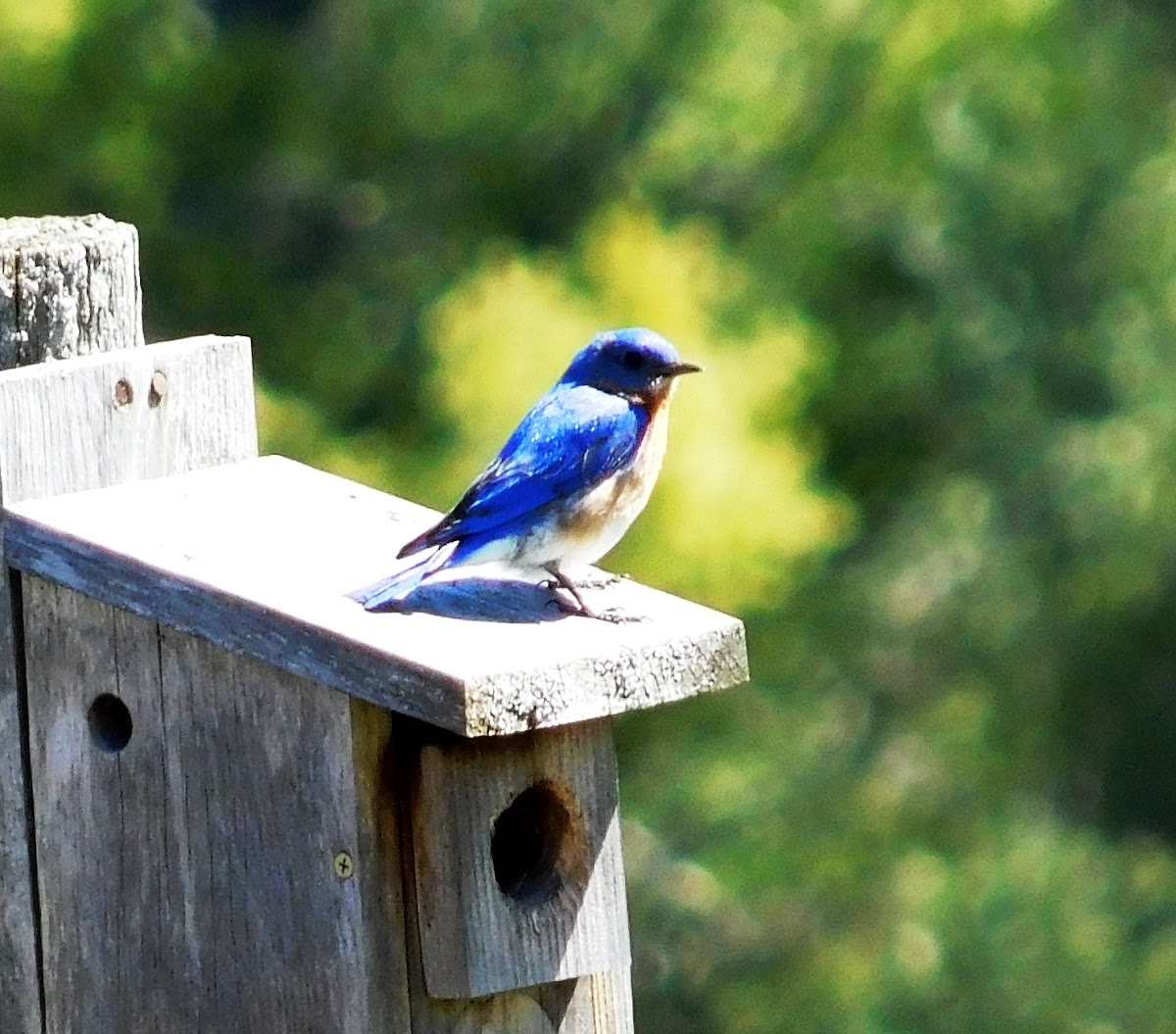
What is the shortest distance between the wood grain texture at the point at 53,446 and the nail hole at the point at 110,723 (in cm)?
11

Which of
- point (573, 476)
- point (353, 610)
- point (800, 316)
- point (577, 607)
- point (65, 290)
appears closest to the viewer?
point (353, 610)

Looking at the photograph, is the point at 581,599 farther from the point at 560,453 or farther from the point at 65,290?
the point at 65,290

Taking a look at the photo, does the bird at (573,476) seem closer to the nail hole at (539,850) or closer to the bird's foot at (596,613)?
the bird's foot at (596,613)

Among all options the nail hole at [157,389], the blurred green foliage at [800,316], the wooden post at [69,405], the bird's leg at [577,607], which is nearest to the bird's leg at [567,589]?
the bird's leg at [577,607]

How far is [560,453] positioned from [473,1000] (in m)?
0.80

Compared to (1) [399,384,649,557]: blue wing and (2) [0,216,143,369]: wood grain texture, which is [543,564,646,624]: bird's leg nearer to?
(1) [399,384,649,557]: blue wing

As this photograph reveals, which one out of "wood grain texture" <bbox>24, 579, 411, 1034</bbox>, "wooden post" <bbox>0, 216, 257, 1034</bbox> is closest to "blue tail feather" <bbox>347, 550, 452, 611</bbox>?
"wood grain texture" <bbox>24, 579, 411, 1034</bbox>

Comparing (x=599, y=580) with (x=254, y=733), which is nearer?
(x=254, y=733)

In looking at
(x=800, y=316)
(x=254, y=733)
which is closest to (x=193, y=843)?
(x=254, y=733)

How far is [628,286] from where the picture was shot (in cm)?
589

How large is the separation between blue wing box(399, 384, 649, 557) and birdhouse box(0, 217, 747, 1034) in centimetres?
14

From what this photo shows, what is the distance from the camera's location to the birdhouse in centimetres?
258

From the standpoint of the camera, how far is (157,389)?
9.64 ft

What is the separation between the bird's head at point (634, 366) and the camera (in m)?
3.40
